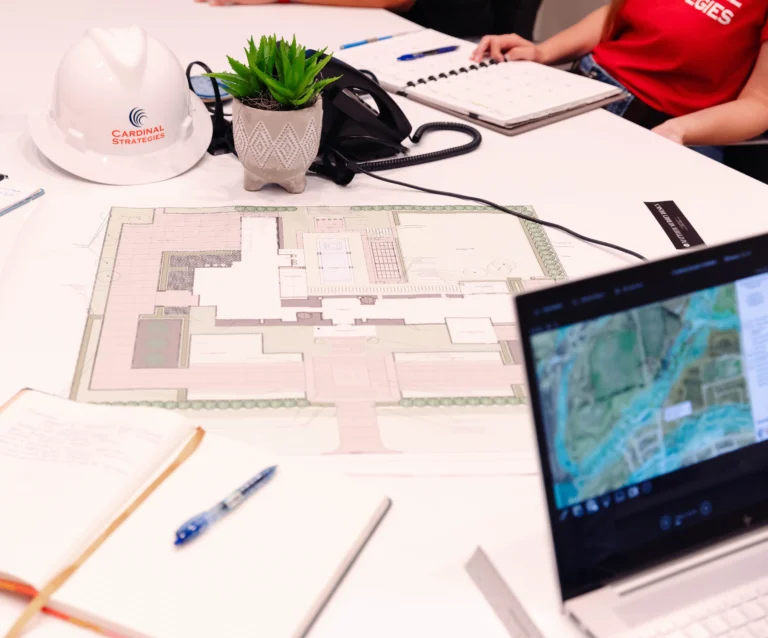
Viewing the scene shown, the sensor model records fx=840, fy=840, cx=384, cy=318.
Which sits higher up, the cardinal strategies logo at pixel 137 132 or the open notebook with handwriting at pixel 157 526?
the cardinal strategies logo at pixel 137 132

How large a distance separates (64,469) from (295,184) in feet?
2.00

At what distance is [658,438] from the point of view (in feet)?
1.98

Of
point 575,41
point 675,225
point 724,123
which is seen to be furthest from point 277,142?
point 575,41

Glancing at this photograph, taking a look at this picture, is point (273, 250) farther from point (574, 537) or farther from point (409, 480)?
point (574, 537)

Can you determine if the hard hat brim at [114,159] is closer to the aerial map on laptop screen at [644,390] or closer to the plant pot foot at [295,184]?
the plant pot foot at [295,184]

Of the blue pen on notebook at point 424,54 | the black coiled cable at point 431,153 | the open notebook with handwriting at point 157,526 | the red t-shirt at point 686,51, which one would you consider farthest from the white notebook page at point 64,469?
the red t-shirt at point 686,51

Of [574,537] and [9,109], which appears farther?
[9,109]

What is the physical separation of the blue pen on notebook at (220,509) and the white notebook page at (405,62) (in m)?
1.02

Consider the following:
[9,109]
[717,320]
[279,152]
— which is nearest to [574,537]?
[717,320]

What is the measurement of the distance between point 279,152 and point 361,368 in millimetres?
404

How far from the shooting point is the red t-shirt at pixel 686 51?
1.63 meters

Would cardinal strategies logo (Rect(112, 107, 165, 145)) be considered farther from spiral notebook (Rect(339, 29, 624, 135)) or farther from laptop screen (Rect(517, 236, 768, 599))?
laptop screen (Rect(517, 236, 768, 599))

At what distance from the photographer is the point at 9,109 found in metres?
1.36

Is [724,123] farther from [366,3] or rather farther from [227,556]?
[227,556]
